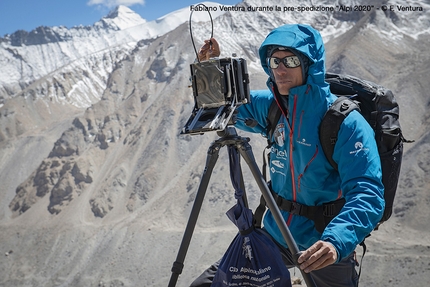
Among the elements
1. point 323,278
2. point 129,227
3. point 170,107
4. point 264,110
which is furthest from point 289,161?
point 170,107

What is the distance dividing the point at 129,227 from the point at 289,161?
19.9 metres

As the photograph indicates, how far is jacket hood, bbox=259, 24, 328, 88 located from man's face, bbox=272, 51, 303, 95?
78 millimetres

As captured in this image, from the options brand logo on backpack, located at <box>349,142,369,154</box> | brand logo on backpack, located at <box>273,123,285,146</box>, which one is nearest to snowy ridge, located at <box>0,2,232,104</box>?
brand logo on backpack, located at <box>273,123,285,146</box>

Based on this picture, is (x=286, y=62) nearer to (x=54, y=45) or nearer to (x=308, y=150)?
(x=308, y=150)

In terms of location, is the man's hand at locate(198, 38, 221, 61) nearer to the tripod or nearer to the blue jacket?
the blue jacket

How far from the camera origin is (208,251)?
1834 cm

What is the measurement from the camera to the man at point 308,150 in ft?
8.48

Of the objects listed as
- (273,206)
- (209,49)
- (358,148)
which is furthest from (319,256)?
(209,49)

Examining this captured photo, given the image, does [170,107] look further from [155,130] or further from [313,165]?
[313,165]

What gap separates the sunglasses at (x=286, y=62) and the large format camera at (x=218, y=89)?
222 millimetres

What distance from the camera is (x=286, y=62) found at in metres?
2.97

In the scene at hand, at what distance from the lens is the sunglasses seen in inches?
116

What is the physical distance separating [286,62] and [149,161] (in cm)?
2422

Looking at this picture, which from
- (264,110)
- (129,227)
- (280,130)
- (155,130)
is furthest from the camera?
(155,130)
